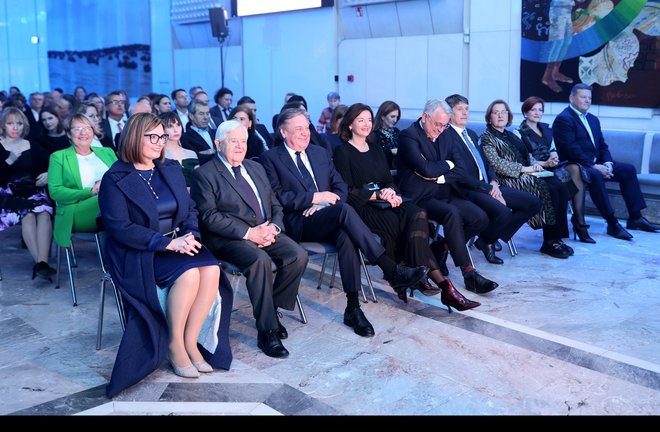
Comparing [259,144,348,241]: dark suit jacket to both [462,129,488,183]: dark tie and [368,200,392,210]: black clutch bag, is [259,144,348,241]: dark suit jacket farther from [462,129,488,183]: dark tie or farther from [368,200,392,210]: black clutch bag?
[462,129,488,183]: dark tie

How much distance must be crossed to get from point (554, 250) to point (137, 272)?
3.84m

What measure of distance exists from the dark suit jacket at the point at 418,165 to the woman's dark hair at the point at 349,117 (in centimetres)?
42

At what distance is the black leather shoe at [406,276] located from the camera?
14.9 feet

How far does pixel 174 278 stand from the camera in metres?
3.65

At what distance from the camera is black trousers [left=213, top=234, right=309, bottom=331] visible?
408 centimetres

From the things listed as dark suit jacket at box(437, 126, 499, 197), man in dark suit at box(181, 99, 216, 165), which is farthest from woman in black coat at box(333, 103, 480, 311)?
man in dark suit at box(181, 99, 216, 165)

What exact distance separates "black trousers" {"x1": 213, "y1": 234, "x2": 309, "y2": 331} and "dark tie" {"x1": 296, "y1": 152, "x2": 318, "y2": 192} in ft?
1.80

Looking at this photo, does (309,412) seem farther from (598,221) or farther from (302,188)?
(598,221)

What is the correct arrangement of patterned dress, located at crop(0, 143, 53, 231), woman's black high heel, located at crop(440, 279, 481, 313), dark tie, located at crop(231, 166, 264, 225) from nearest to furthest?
dark tie, located at crop(231, 166, 264, 225) < woman's black high heel, located at crop(440, 279, 481, 313) < patterned dress, located at crop(0, 143, 53, 231)

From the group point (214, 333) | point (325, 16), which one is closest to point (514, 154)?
point (214, 333)

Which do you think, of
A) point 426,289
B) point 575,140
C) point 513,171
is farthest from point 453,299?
point 575,140

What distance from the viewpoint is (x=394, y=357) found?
3.98 metres

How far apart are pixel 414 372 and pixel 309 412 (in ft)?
2.33

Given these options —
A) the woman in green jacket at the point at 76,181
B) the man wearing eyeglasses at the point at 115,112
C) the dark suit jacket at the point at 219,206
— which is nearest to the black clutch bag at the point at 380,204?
the dark suit jacket at the point at 219,206
